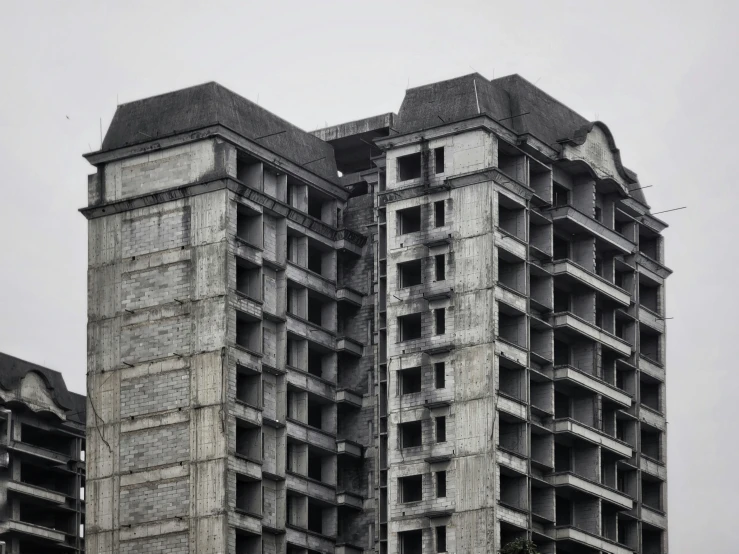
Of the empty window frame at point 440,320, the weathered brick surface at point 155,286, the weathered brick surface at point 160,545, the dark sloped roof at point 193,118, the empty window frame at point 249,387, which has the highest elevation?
the dark sloped roof at point 193,118

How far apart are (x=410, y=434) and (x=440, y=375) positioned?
4.32 meters

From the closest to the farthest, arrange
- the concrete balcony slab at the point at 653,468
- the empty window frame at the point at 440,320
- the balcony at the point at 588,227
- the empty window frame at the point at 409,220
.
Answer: the empty window frame at the point at 440,320, the empty window frame at the point at 409,220, the balcony at the point at 588,227, the concrete balcony slab at the point at 653,468

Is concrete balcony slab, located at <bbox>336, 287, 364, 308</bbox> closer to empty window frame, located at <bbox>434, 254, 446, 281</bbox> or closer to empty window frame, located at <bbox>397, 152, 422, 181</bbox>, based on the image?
empty window frame, located at <bbox>397, 152, 422, 181</bbox>

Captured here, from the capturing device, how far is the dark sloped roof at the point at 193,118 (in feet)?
431

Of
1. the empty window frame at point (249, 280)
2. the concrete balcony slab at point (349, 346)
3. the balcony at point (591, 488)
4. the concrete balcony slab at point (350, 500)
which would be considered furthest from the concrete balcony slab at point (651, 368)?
the empty window frame at point (249, 280)

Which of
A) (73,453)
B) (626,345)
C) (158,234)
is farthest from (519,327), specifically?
(73,453)

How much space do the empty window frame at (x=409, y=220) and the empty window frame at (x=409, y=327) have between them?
546 centimetres

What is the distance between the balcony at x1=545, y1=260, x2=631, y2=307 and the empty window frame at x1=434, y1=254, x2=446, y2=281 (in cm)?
813

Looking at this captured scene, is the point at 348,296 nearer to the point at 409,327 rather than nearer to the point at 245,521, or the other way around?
the point at 409,327

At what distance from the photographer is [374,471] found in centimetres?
13700

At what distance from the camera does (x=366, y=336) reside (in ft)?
462

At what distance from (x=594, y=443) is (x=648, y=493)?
38.4 ft

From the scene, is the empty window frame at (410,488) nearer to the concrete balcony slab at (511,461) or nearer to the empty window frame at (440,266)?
the concrete balcony slab at (511,461)

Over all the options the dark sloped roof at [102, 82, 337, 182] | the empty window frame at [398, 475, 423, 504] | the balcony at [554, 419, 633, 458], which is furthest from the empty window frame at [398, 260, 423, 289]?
the balcony at [554, 419, 633, 458]
